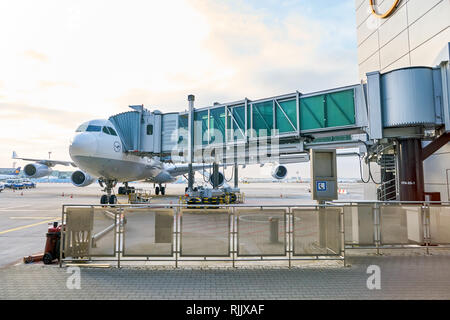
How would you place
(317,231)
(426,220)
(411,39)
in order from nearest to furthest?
1. (317,231)
2. (426,220)
3. (411,39)

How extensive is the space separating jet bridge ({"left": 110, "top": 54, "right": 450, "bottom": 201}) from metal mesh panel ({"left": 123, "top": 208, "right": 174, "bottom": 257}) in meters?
8.78

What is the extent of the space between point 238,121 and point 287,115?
11.3 feet

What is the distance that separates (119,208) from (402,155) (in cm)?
1059

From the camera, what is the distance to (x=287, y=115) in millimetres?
14180

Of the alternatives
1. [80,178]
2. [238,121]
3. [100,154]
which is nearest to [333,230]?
[238,121]

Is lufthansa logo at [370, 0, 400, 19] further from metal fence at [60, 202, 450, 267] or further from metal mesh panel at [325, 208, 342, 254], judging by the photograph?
metal mesh panel at [325, 208, 342, 254]

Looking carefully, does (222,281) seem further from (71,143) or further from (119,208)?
(71,143)

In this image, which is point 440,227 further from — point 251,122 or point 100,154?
point 100,154

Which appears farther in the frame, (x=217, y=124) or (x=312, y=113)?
(x=217, y=124)

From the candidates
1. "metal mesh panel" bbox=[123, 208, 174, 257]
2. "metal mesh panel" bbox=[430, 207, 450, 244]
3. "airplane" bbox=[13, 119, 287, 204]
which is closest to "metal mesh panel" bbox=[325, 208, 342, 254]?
"metal mesh panel" bbox=[430, 207, 450, 244]

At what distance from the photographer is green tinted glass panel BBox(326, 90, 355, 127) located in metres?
11.9
